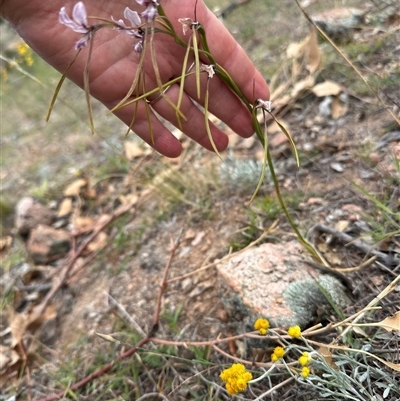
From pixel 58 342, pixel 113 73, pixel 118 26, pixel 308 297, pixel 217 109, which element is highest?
pixel 118 26

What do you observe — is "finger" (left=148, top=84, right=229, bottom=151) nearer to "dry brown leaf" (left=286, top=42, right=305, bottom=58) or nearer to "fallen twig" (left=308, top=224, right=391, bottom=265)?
"fallen twig" (left=308, top=224, right=391, bottom=265)

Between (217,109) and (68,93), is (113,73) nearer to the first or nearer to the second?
(217,109)

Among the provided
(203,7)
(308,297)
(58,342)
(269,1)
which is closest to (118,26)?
Answer: (203,7)

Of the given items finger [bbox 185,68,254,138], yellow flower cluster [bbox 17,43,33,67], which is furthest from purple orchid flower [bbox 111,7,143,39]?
yellow flower cluster [bbox 17,43,33,67]

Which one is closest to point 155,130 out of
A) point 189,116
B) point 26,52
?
point 189,116

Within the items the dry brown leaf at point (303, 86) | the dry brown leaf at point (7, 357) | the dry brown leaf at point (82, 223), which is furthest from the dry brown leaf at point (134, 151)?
the dry brown leaf at point (7, 357)

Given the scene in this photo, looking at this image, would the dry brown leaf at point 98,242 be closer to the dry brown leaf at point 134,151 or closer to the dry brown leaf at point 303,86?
the dry brown leaf at point 134,151
